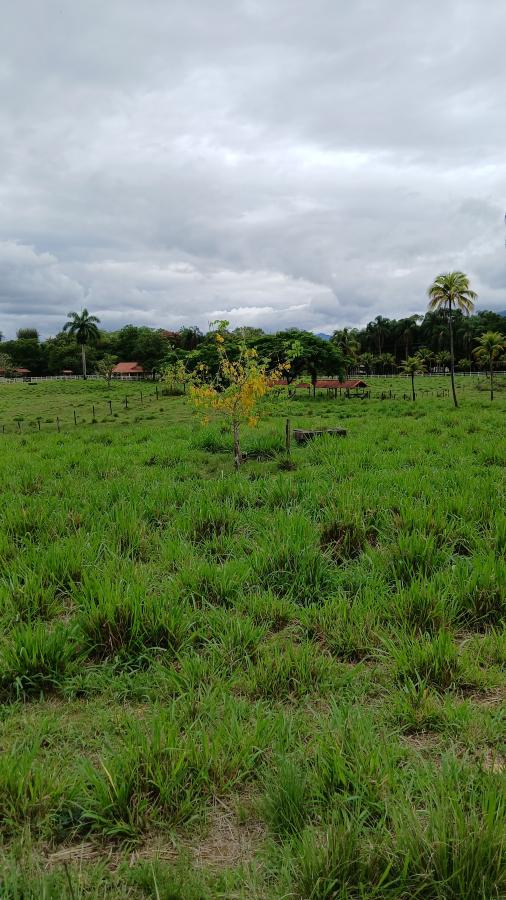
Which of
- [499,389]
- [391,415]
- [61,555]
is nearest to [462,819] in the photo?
[61,555]

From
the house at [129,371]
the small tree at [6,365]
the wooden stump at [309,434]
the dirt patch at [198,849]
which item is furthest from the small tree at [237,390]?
the small tree at [6,365]

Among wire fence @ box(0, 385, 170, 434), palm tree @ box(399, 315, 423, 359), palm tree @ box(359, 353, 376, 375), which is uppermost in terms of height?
palm tree @ box(399, 315, 423, 359)

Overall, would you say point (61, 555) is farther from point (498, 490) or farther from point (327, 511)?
point (498, 490)

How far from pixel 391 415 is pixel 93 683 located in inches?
1087

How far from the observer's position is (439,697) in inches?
132

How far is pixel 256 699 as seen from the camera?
3445 mm

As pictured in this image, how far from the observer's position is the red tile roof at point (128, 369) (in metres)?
90.5

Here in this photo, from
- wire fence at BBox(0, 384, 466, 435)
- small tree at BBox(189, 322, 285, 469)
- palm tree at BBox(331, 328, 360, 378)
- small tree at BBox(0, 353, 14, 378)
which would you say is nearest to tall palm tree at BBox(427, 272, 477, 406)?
wire fence at BBox(0, 384, 466, 435)

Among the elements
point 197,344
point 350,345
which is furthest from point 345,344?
point 197,344

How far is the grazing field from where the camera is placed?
219cm

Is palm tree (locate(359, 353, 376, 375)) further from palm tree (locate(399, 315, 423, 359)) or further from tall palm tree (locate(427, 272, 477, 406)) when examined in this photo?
tall palm tree (locate(427, 272, 477, 406))

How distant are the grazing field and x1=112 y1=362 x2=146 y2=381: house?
284ft

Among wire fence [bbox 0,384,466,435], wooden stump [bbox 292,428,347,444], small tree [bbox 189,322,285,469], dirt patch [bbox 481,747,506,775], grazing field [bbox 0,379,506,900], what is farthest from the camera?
wire fence [bbox 0,384,466,435]

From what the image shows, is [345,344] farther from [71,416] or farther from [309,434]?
[309,434]
